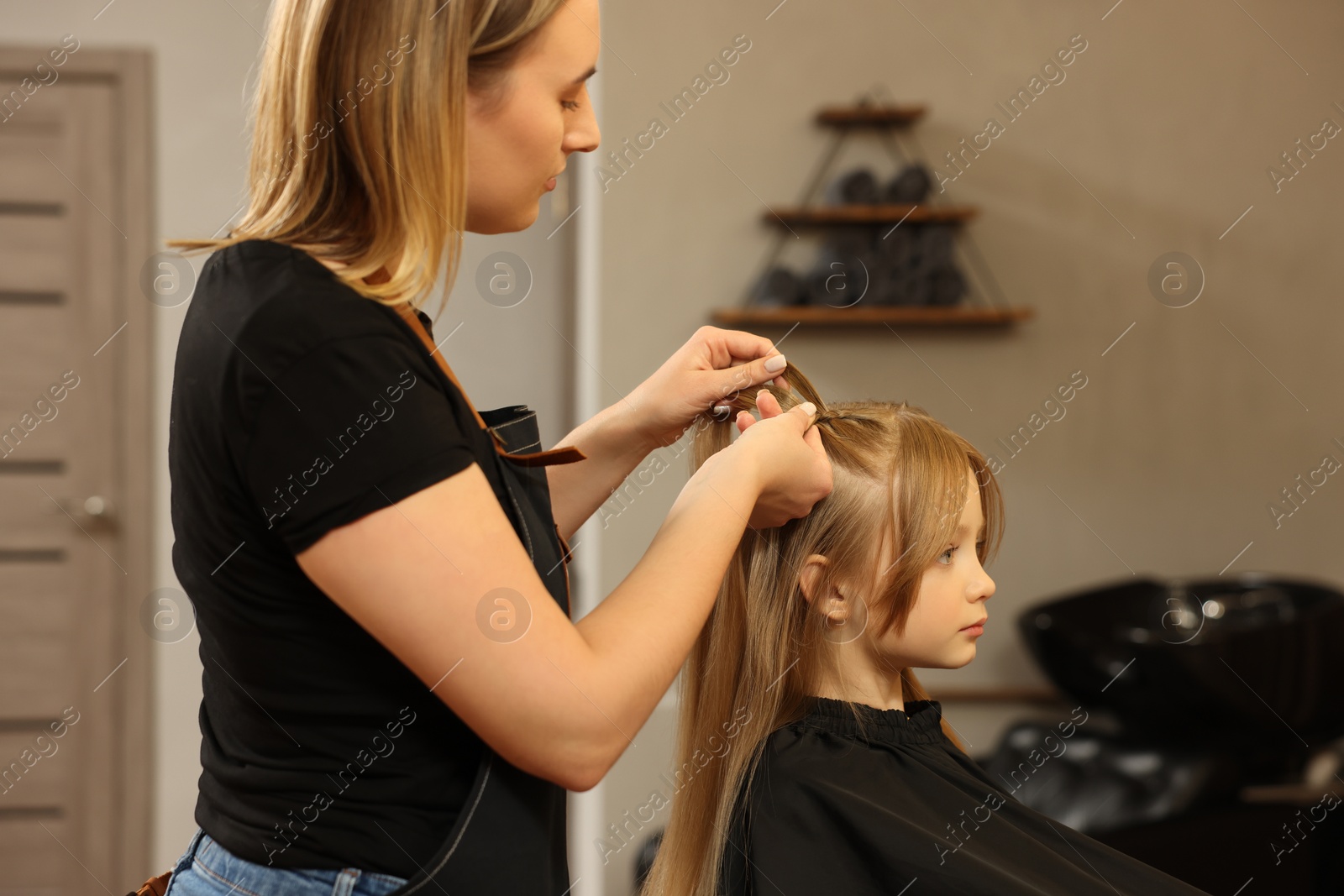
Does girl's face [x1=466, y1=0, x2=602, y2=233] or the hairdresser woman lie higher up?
girl's face [x1=466, y1=0, x2=602, y2=233]

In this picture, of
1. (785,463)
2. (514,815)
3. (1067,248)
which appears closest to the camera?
(514,815)

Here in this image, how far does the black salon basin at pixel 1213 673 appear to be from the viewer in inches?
93.0

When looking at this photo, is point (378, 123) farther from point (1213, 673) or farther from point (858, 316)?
point (1213, 673)

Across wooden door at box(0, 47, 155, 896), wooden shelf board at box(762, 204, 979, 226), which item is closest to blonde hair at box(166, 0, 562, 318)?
wooden shelf board at box(762, 204, 979, 226)

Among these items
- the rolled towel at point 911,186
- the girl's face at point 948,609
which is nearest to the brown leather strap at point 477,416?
the girl's face at point 948,609

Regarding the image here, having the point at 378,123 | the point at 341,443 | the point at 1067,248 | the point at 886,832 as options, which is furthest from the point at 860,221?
the point at 341,443

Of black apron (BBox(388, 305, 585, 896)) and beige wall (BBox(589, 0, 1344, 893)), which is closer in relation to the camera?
black apron (BBox(388, 305, 585, 896))

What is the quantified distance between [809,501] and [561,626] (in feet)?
1.45

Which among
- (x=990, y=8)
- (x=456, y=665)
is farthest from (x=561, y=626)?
(x=990, y=8)

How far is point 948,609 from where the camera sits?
1.30 meters

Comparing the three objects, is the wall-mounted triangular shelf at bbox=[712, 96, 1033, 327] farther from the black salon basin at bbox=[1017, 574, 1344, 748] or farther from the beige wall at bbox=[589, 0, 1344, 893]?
the black salon basin at bbox=[1017, 574, 1344, 748]

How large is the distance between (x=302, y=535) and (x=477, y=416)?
0.19 m

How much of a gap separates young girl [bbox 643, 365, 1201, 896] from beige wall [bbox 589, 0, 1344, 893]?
129cm

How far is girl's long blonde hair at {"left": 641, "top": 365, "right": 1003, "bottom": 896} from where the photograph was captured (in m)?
1.30
